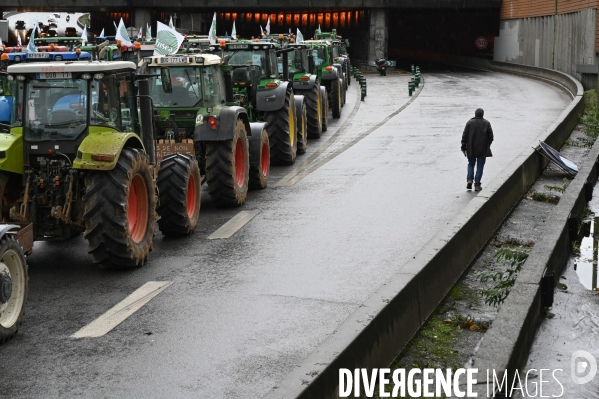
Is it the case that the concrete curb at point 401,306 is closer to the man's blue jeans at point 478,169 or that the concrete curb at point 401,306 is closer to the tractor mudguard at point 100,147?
the man's blue jeans at point 478,169

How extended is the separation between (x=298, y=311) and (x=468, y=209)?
4.18 m

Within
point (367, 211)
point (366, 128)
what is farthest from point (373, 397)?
point (366, 128)

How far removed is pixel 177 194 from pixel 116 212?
7.54 feet

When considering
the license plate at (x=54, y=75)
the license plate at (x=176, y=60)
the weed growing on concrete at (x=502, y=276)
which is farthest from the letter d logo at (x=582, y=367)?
the license plate at (x=176, y=60)

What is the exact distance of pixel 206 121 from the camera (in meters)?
16.9

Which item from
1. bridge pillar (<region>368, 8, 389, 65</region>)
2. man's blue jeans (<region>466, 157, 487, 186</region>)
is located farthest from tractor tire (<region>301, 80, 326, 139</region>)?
bridge pillar (<region>368, 8, 389, 65</region>)

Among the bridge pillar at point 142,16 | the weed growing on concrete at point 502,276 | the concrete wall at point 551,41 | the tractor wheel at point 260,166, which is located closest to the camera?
the weed growing on concrete at point 502,276

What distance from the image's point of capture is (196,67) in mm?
17375

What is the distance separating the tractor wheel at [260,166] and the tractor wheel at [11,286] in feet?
29.8

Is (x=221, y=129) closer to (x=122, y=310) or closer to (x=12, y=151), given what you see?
(x=12, y=151)

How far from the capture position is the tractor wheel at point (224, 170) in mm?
16906

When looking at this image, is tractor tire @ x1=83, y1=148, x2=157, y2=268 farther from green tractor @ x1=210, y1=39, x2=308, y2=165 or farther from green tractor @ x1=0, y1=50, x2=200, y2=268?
green tractor @ x1=210, y1=39, x2=308, y2=165

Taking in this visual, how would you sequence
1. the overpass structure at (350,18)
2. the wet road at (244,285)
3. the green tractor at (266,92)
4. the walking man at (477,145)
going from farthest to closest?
the overpass structure at (350,18) → the green tractor at (266,92) → the walking man at (477,145) → the wet road at (244,285)

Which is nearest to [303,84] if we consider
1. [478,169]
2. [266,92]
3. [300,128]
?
[300,128]
